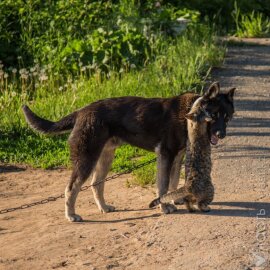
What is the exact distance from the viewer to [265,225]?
7234 mm

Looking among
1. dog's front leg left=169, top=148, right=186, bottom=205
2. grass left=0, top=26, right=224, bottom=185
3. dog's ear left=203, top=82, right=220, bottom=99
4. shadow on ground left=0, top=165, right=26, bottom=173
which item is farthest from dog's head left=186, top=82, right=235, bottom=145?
shadow on ground left=0, top=165, right=26, bottom=173

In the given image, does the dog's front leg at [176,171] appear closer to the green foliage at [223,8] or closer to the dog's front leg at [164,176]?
the dog's front leg at [164,176]

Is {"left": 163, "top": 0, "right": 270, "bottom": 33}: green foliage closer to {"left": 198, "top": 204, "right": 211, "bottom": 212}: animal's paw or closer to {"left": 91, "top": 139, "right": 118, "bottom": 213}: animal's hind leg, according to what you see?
{"left": 91, "top": 139, "right": 118, "bottom": 213}: animal's hind leg

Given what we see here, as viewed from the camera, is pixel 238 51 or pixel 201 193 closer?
pixel 201 193

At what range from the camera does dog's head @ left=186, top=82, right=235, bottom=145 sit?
7.50 metres

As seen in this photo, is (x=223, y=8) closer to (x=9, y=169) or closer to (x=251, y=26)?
(x=251, y=26)

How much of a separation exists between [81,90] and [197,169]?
499 cm

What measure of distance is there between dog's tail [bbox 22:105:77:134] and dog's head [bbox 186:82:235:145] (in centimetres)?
121

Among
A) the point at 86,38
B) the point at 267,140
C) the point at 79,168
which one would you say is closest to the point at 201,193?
the point at 79,168

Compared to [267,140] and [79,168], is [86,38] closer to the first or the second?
[267,140]

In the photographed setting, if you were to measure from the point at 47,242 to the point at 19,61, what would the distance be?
26.3 feet

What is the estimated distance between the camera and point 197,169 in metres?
7.69

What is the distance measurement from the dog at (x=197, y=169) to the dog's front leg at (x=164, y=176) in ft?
0.47

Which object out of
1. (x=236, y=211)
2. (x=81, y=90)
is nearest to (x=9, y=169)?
(x=81, y=90)
